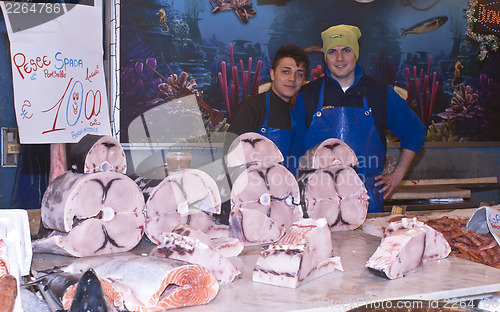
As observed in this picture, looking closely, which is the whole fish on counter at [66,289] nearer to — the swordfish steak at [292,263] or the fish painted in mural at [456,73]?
the swordfish steak at [292,263]

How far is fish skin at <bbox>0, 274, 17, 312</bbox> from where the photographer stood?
1247mm

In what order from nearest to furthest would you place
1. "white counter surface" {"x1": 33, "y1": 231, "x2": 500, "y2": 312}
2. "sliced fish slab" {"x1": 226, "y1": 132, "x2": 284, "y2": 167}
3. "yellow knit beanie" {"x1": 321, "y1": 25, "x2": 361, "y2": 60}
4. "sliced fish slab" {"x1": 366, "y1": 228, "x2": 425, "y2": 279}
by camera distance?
1. "white counter surface" {"x1": 33, "y1": 231, "x2": 500, "y2": 312}
2. "sliced fish slab" {"x1": 366, "y1": 228, "x2": 425, "y2": 279}
3. "sliced fish slab" {"x1": 226, "y1": 132, "x2": 284, "y2": 167}
4. "yellow knit beanie" {"x1": 321, "y1": 25, "x2": 361, "y2": 60}

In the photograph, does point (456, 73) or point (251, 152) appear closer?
point (251, 152)

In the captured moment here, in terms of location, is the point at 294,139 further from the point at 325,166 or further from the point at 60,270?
the point at 60,270

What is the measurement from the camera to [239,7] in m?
5.57

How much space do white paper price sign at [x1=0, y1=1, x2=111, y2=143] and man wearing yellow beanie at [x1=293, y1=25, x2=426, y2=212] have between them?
4.63 ft

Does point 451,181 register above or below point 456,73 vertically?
below

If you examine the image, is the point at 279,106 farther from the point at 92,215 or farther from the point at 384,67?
the point at 384,67

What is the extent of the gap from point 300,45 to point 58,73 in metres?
3.42

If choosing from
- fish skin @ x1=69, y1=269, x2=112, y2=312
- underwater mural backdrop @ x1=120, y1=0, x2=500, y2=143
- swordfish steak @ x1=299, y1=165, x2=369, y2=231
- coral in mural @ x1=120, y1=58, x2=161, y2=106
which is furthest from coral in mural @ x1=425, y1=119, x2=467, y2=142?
fish skin @ x1=69, y1=269, x2=112, y2=312

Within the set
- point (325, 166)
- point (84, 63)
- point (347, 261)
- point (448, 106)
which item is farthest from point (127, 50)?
point (448, 106)

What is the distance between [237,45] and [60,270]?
424cm

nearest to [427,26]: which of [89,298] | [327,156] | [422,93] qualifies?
[422,93]

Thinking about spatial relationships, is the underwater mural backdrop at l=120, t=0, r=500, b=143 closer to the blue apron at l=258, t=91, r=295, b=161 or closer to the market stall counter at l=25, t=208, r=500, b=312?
the blue apron at l=258, t=91, r=295, b=161
